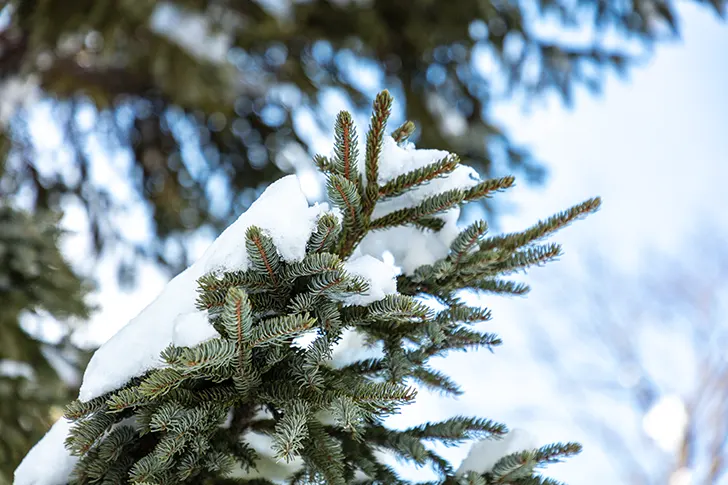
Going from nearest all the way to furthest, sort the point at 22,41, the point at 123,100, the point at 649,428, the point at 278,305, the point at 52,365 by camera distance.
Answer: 1. the point at 278,305
2. the point at 52,365
3. the point at 22,41
4. the point at 123,100
5. the point at 649,428

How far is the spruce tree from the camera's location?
916 millimetres

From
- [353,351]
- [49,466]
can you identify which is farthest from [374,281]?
[49,466]

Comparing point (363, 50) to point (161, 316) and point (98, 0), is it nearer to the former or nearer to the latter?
point (98, 0)

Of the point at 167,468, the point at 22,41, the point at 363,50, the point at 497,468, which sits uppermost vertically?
the point at 363,50

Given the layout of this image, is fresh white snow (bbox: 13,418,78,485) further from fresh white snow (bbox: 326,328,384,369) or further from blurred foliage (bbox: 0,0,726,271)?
blurred foliage (bbox: 0,0,726,271)

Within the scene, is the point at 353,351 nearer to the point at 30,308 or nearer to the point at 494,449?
the point at 494,449

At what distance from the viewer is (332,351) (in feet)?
3.44

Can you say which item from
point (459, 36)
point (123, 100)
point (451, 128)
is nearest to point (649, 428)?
point (451, 128)

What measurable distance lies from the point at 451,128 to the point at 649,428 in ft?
18.2

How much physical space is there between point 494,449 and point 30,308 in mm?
1918

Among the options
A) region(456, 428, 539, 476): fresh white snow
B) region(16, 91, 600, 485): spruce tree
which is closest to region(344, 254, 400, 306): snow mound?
region(16, 91, 600, 485): spruce tree

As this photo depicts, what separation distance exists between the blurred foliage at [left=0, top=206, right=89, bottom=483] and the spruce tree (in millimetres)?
1145

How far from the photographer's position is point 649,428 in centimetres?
773

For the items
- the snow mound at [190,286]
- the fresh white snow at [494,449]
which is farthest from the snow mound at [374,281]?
the fresh white snow at [494,449]
